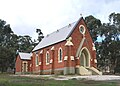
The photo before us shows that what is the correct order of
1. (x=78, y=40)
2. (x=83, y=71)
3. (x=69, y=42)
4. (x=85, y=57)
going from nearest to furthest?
(x=83, y=71) → (x=69, y=42) → (x=78, y=40) → (x=85, y=57)

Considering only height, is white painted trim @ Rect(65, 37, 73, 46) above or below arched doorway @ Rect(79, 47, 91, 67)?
above

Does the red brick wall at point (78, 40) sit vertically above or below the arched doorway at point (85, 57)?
above

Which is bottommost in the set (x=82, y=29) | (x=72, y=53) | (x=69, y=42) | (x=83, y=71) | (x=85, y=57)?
(x=83, y=71)

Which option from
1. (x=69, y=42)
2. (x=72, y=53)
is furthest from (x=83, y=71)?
(x=69, y=42)

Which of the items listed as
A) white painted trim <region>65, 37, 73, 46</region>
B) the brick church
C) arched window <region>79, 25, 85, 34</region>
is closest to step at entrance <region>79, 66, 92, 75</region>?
the brick church

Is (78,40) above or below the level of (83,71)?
above

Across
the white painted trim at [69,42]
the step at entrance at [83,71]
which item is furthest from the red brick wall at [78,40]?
the step at entrance at [83,71]

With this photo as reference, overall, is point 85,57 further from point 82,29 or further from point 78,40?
point 82,29

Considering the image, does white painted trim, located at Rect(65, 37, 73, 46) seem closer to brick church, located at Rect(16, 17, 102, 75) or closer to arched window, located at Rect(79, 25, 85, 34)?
brick church, located at Rect(16, 17, 102, 75)

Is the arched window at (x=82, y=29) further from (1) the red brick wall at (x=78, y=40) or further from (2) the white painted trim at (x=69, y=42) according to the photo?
(2) the white painted trim at (x=69, y=42)

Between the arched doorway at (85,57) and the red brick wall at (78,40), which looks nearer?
the red brick wall at (78,40)

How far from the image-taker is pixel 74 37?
163 feet

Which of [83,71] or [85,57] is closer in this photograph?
[83,71]

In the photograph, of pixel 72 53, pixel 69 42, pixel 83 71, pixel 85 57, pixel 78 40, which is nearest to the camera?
pixel 83 71
